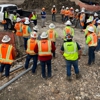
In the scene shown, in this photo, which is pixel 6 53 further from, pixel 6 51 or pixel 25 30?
pixel 25 30

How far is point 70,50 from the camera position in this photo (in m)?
7.90

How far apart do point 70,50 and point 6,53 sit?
2.26 m

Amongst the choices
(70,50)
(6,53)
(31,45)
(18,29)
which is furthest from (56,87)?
(18,29)

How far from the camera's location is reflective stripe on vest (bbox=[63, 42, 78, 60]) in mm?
7839

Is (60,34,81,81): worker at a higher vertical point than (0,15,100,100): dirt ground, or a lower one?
higher

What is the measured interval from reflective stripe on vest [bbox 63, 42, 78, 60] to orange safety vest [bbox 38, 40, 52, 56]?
1.89 ft

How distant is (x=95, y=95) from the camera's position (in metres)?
7.87

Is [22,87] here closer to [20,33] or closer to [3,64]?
[3,64]

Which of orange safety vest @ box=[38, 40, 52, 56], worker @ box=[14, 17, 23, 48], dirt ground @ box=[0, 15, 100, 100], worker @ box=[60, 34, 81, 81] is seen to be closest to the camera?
dirt ground @ box=[0, 15, 100, 100]

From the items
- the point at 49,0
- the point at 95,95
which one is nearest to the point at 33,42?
the point at 95,95

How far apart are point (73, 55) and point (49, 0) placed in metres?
18.9

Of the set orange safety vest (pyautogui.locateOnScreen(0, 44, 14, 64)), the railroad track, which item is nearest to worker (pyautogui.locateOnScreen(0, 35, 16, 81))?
orange safety vest (pyautogui.locateOnScreen(0, 44, 14, 64))

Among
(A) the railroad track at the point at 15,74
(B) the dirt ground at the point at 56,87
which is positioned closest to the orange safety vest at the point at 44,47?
(B) the dirt ground at the point at 56,87

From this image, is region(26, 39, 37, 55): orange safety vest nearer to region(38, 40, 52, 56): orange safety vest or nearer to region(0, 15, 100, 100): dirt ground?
region(38, 40, 52, 56): orange safety vest
